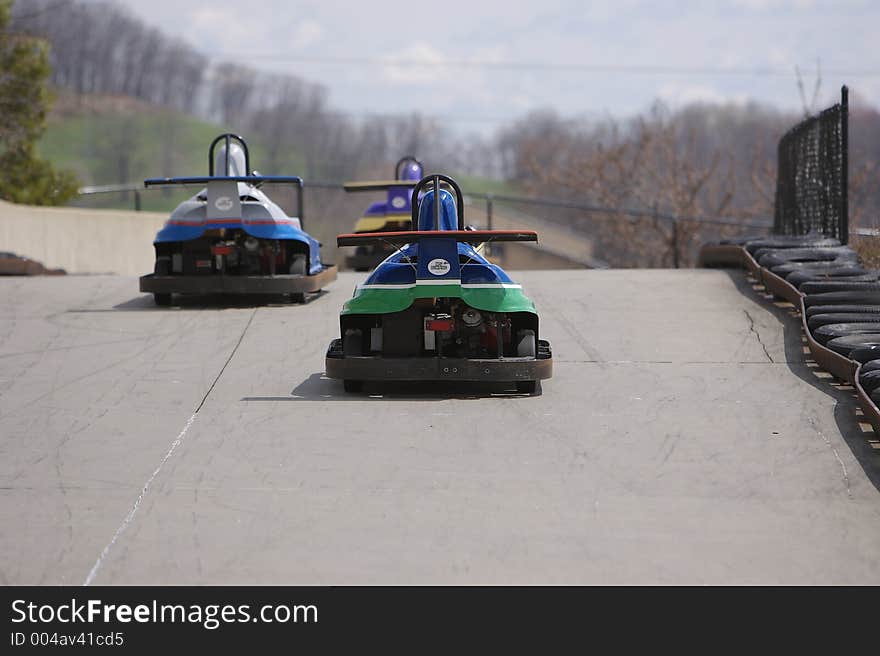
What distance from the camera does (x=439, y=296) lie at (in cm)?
939

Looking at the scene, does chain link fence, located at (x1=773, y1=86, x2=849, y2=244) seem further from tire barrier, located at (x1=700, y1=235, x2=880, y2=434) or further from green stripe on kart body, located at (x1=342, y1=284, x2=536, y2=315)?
green stripe on kart body, located at (x1=342, y1=284, x2=536, y2=315)

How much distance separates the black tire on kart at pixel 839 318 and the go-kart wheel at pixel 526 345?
2903 mm

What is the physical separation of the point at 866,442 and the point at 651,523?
2.36 m

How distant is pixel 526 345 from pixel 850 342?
2631mm

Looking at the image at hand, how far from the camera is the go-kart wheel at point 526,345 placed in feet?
31.6

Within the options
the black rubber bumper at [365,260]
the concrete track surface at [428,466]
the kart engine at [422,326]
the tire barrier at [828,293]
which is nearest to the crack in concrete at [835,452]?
the concrete track surface at [428,466]

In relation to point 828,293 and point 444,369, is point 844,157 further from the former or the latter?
point 444,369

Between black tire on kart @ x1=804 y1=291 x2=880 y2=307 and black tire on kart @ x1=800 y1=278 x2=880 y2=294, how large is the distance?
0.79ft

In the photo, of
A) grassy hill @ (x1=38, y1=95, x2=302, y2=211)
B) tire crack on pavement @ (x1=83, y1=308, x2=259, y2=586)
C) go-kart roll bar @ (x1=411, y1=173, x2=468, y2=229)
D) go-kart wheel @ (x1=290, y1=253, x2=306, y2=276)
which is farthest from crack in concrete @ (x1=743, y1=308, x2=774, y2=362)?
grassy hill @ (x1=38, y1=95, x2=302, y2=211)

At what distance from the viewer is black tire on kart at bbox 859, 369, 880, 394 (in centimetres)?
854

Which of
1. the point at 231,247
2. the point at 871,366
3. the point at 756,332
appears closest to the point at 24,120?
the point at 231,247

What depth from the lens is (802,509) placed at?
682cm

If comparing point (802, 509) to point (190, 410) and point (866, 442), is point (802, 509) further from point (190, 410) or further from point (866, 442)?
point (190, 410)
